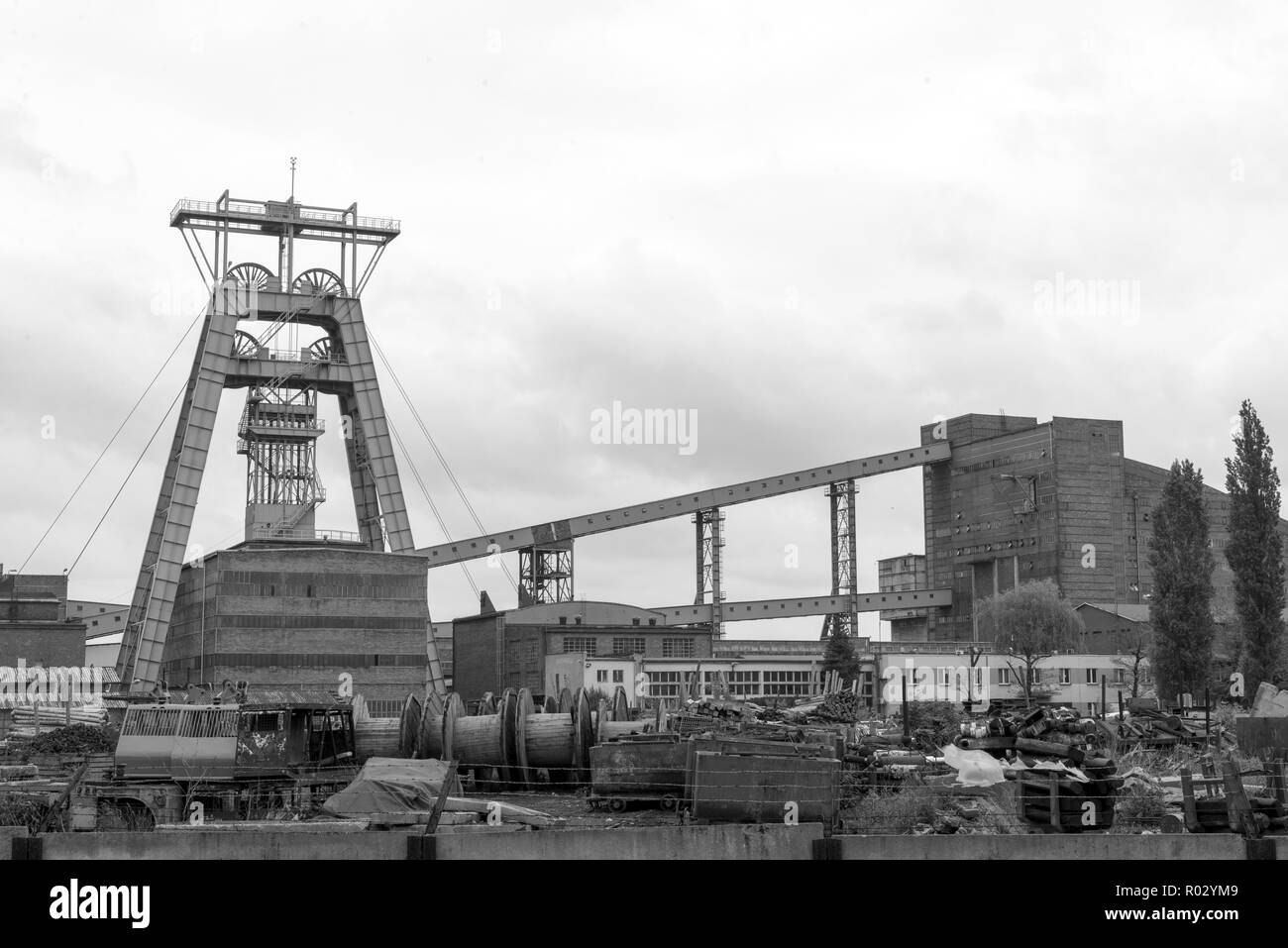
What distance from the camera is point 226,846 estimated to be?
1512 cm

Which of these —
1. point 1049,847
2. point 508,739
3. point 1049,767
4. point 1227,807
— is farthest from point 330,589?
→ point 1049,847

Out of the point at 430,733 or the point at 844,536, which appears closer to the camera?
the point at 430,733

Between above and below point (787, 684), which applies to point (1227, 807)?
above

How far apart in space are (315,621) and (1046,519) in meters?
59.8

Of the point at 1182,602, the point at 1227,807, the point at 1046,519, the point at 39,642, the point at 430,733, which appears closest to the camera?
the point at 1227,807

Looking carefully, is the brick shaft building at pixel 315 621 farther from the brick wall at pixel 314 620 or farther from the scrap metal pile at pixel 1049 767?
the scrap metal pile at pixel 1049 767

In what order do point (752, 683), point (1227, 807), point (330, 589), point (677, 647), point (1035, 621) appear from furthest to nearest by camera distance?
1. point (1035, 621)
2. point (677, 647)
3. point (752, 683)
4. point (330, 589)
5. point (1227, 807)

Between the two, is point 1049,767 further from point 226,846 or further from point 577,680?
point 577,680

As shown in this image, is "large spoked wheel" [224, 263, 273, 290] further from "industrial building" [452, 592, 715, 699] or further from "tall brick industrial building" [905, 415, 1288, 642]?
"tall brick industrial building" [905, 415, 1288, 642]

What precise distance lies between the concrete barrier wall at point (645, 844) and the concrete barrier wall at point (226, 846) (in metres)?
0.77
